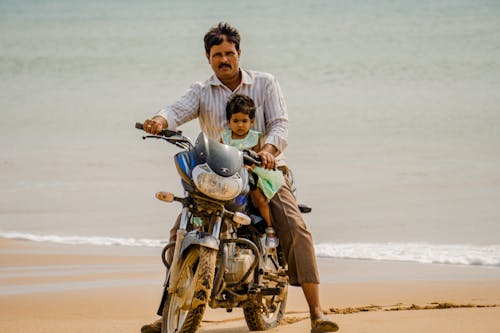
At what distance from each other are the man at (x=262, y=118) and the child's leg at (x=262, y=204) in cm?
3

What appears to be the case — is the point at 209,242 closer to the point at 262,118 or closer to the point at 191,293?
the point at 191,293

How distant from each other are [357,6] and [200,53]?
8.00m

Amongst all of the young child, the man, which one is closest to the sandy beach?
the man

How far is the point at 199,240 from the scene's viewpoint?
4.34 m

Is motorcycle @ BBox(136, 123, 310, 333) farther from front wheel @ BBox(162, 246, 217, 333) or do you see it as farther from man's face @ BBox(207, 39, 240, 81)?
man's face @ BBox(207, 39, 240, 81)

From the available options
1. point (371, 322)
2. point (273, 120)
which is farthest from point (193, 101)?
point (371, 322)

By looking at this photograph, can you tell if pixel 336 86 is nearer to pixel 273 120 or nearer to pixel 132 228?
pixel 132 228

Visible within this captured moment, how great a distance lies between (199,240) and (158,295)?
2.69 meters

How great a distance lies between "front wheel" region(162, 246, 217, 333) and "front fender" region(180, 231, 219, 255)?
0.03 metres

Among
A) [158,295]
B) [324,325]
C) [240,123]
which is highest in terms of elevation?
[240,123]

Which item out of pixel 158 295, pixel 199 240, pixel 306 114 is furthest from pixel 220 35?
pixel 306 114

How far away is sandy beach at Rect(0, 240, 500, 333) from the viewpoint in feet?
18.3

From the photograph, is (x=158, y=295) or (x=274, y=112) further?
(x=158, y=295)

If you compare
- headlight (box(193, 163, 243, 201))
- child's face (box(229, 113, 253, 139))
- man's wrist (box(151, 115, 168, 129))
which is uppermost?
→ man's wrist (box(151, 115, 168, 129))
